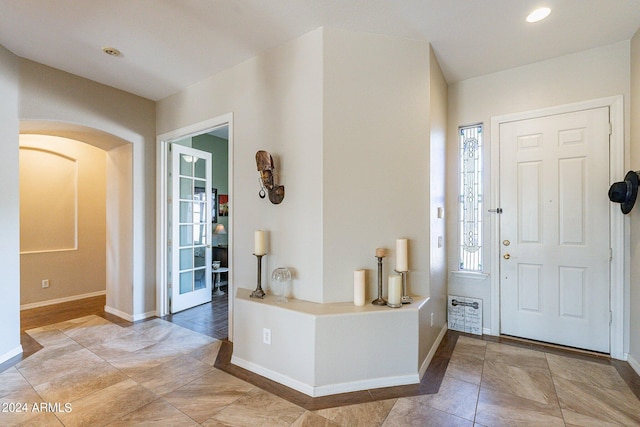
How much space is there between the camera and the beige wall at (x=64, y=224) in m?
4.29

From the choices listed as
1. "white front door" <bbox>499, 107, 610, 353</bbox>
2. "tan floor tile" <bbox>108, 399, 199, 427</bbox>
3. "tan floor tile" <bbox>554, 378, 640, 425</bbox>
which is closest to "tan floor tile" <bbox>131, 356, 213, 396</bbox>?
"tan floor tile" <bbox>108, 399, 199, 427</bbox>

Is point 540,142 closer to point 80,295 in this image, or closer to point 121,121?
point 121,121

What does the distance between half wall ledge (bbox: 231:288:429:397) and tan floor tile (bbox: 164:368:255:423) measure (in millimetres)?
262

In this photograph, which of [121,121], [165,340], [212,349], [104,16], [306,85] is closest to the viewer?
[104,16]

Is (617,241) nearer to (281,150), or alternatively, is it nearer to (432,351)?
(432,351)

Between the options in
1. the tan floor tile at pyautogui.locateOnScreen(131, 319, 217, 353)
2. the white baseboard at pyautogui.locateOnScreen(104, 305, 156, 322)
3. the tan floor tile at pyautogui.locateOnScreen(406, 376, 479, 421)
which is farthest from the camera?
the white baseboard at pyautogui.locateOnScreen(104, 305, 156, 322)

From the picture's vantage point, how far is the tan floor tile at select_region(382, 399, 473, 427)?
1.83m

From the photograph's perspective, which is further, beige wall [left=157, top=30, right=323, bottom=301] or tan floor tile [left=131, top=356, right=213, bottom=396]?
beige wall [left=157, top=30, right=323, bottom=301]

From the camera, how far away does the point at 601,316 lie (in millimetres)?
2711

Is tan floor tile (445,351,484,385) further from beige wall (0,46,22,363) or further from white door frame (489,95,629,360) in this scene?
beige wall (0,46,22,363)

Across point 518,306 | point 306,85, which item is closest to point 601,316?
point 518,306

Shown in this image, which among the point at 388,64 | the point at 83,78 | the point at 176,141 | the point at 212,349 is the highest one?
the point at 83,78

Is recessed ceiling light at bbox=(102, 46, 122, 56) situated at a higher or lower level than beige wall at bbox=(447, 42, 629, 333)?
higher

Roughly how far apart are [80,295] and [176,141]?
3.05 metres
